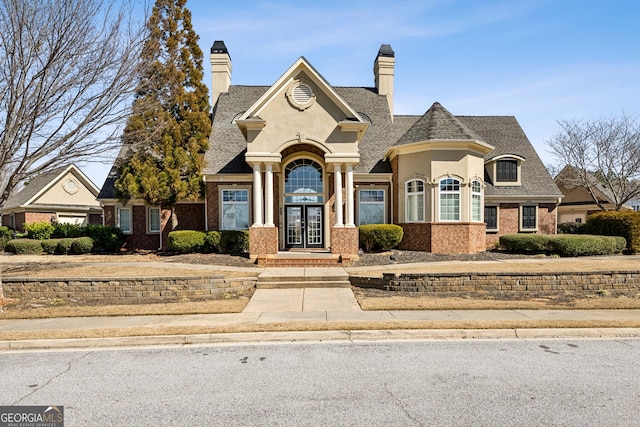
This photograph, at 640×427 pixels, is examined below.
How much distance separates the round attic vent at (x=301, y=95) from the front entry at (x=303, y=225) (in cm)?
520

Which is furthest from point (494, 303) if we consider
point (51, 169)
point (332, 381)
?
point (51, 169)

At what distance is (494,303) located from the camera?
34.6ft

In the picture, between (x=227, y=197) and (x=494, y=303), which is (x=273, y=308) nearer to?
(x=494, y=303)

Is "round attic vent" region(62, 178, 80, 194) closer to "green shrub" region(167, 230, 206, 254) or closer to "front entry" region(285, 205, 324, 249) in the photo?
"green shrub" region(167, 230, 206, 254)

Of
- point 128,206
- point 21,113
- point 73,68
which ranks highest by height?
point 73,68

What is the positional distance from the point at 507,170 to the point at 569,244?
6.81 metres

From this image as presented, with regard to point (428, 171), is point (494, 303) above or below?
below

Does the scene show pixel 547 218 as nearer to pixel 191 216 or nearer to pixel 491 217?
pixel 491 217

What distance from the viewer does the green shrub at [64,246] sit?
22953mm

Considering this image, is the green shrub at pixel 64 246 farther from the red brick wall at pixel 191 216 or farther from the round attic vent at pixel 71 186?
the round attic vent at pixel 71 186

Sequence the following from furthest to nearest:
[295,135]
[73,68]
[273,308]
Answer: [295,135] → [73,68] → [273,308]

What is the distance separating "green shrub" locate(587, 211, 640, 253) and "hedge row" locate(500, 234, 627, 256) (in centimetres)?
66

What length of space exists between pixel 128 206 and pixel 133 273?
10.9 m

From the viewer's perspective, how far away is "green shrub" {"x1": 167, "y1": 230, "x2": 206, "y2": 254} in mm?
19672
